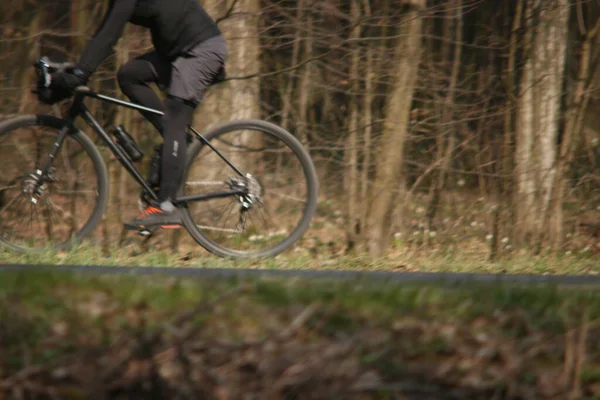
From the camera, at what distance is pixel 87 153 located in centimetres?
551

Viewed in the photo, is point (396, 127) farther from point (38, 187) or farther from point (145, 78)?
point (38, 187)

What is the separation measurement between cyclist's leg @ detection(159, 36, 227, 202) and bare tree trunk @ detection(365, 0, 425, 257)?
1725mm

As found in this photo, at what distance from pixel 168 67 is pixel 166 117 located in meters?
0.37

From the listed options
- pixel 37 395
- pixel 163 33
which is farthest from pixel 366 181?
pixel 37 395

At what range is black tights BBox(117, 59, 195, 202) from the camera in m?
5.23

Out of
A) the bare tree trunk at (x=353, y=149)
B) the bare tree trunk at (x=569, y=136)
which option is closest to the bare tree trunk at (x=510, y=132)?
the bare tree trunk at (x=569, y=136)

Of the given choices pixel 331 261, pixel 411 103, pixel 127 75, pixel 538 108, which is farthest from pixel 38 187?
pixel 538 108

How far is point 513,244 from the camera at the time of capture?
678 cm

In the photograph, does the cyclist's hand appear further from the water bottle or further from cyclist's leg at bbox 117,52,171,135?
the water bottle

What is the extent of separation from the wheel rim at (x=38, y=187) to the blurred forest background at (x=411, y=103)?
0.72 meters

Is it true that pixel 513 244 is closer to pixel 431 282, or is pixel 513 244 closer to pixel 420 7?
pixel 420 7

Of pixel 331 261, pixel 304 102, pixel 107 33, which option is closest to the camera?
pixel 107 33

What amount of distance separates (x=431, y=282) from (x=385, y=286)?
24 centimetres

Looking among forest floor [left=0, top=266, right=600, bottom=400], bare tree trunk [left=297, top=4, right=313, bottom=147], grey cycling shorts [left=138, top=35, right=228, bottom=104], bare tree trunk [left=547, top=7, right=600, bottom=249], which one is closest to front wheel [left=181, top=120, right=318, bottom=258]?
grey cycling shorts [left=138, top=35, right=228, bottom=104]
